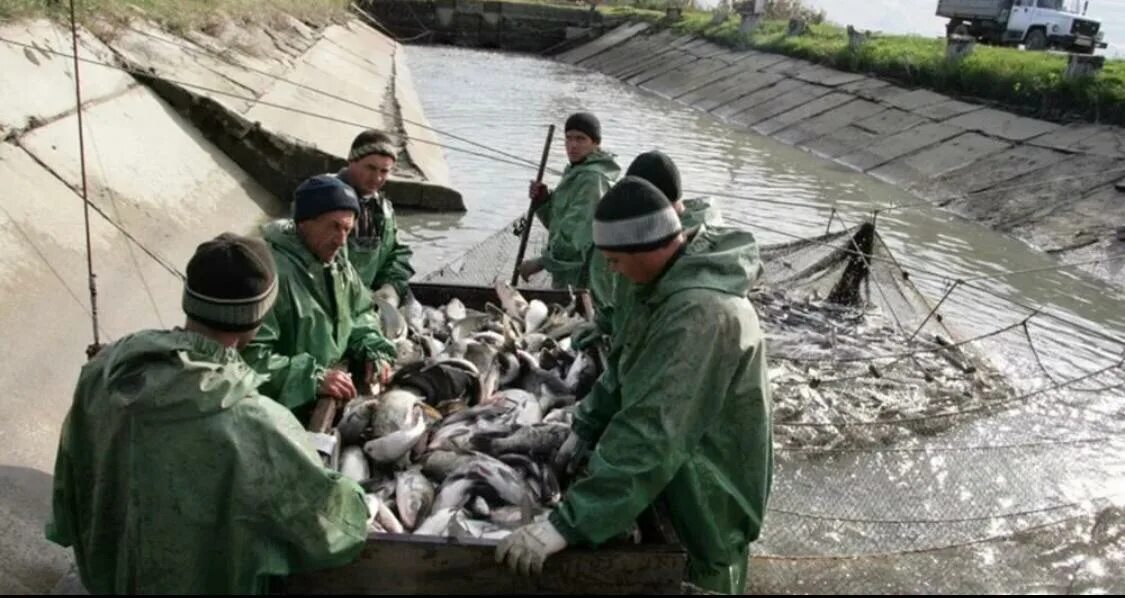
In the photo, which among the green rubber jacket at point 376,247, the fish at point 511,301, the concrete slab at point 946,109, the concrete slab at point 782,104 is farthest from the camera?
the concrete slab at point 782,104

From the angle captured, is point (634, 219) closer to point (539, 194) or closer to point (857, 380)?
point (539, 194)

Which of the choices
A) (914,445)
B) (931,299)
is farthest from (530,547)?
(931,299)

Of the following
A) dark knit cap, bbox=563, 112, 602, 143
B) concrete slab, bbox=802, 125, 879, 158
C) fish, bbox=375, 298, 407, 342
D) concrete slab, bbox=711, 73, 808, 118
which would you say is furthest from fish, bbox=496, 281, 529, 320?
concrete slab, bbox=711, 73, 808, 118

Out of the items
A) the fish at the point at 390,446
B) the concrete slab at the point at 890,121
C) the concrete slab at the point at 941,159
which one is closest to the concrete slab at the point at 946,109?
the concrete slab at the point at 890,121

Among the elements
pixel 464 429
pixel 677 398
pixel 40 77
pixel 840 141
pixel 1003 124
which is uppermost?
pixel 40 77

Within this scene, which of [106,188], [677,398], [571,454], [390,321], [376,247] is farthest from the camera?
[106,188]

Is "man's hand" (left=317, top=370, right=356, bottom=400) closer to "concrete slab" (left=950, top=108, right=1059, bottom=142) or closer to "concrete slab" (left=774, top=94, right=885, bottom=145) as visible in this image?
"concrete slab" (left=950, top=108, right=1059, bottom=142)

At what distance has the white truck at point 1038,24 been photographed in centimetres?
2953

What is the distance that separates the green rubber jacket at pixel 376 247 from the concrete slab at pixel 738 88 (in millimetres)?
22827

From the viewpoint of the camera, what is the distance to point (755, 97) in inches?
1064

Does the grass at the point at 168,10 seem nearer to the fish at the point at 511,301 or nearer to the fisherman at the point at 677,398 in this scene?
the fish at the point at 511,301

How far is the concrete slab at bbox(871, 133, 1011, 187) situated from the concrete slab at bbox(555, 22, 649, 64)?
76.9ft

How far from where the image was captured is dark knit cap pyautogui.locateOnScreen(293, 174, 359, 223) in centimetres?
432

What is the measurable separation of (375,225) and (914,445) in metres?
4.18
